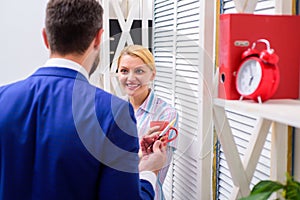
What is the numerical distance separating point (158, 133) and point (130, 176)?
0.80ft

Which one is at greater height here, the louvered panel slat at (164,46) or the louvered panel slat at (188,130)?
the louvered panel slat at (164,46)

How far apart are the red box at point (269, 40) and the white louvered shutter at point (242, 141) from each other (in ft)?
0.62

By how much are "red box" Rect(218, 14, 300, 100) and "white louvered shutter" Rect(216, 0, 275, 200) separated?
0.19 m

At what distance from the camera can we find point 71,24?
894 millimetres

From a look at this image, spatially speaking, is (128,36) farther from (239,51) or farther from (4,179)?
(4,179)

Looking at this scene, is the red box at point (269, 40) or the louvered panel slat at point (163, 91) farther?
the louvered panel slat at point (163, 91)

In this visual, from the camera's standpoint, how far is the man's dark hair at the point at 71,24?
891mm

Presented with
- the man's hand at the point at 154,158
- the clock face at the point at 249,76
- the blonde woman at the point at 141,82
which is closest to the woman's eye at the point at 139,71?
the blonde woman at the point at 141,82

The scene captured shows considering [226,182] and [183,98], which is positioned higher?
[183,98]

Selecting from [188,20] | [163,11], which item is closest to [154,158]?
[188,20]

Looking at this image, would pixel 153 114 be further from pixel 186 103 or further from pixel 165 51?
pixel 165 51

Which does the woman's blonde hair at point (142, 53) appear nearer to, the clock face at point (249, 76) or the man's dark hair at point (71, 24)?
the man's dark hair at point (71, 24)

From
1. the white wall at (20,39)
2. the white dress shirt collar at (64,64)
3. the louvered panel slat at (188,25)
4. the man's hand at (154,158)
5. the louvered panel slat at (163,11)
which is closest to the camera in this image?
the white dress shirt collar at (64,64)

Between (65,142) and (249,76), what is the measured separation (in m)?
0.45
